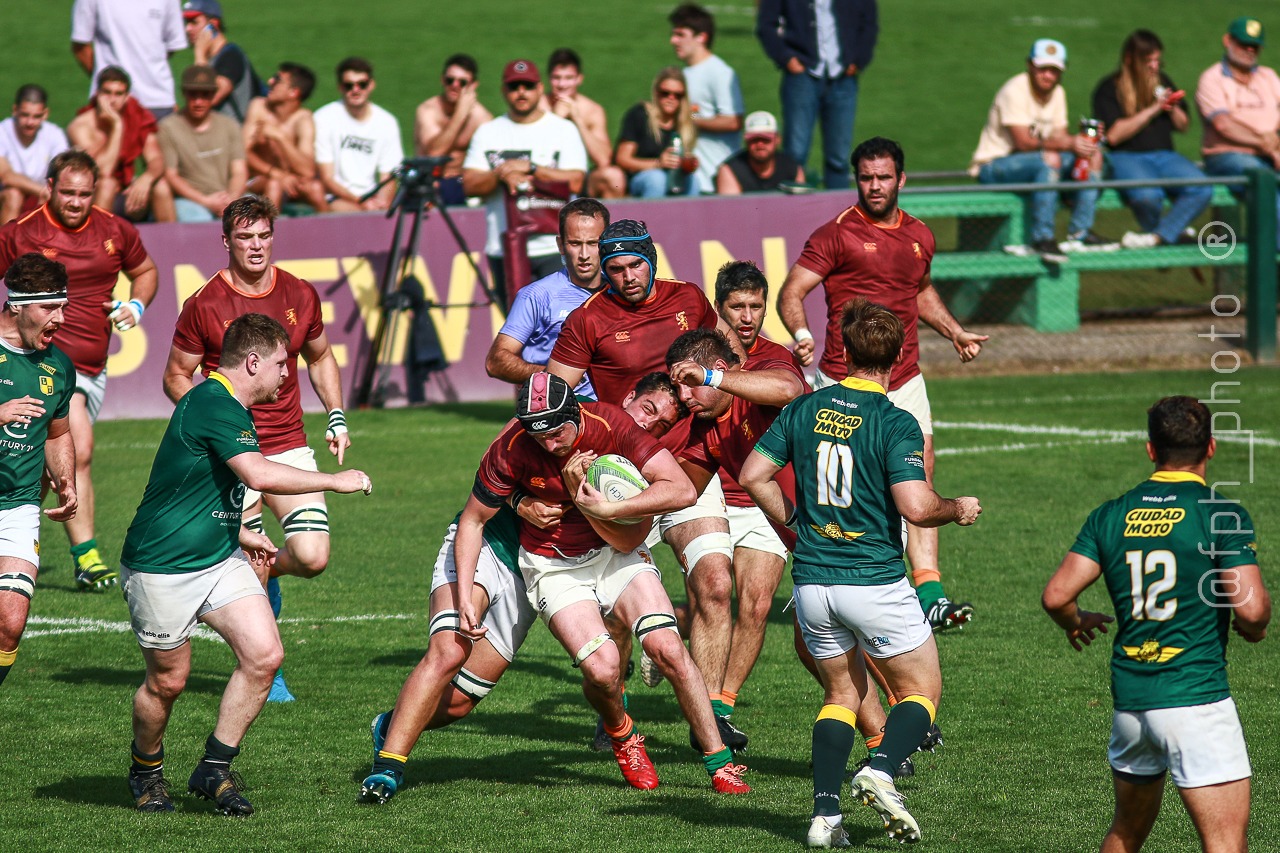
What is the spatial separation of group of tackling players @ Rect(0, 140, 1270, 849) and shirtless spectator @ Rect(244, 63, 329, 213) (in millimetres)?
8126

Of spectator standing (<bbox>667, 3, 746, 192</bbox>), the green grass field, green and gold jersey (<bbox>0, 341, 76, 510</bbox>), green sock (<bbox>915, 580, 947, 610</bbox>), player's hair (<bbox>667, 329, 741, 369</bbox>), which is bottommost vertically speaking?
the green grass field

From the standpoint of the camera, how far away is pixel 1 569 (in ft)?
23.7

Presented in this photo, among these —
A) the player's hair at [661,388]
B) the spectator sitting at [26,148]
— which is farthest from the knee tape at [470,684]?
the spectator sitting at [26,148]

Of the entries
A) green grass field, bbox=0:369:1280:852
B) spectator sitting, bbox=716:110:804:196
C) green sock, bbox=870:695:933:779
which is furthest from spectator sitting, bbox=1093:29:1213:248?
green sock, bbox=870:695:933:779

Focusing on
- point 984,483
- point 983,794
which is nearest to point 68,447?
point 983,794

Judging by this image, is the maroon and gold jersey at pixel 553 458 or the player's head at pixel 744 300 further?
the player's head at pixel 744 300

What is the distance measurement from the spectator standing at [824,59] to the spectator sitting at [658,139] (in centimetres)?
108

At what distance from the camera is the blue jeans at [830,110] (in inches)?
677

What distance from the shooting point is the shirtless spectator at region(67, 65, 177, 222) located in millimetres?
15492

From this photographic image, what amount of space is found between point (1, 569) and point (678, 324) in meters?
3.33

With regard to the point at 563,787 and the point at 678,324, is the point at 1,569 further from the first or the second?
the point at 678,324

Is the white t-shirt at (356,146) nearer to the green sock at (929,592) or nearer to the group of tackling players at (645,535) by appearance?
the group of tackling players at (645,535)

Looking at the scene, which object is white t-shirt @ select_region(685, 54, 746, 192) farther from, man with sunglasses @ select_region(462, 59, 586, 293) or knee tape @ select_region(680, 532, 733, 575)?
knee tape @ select_region(680, 532, 733, 575)

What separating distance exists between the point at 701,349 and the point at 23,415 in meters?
2.99
